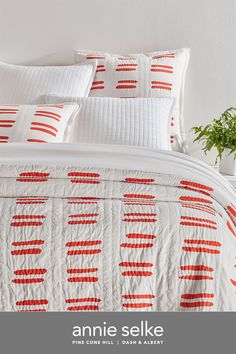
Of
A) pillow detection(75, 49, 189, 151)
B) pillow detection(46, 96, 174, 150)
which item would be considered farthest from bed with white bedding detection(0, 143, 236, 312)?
pillow detection(75, 49, 189, 151)

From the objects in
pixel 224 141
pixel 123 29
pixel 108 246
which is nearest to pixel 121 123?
pixel 224 141

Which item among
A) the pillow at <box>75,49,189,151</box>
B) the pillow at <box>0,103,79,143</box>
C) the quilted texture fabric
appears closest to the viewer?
the quilted texture fabric

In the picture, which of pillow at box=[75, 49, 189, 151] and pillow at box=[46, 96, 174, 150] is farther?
pillow at box=[75, 49, 189, 151]

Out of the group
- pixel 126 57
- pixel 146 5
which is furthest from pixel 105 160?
pixel 146 5

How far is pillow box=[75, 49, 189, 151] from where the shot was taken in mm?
3334

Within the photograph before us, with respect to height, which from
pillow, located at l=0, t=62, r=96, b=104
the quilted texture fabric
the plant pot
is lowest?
the quilted texture fabric

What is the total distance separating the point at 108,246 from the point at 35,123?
1.20 meters

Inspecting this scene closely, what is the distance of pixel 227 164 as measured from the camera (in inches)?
133

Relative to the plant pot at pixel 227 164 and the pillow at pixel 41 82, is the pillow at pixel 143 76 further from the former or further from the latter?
the plant pot at pixel 227 164

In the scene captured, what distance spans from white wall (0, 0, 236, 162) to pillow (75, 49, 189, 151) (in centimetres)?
14

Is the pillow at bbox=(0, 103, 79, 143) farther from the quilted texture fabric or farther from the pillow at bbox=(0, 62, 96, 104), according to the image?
the quilted texture fabric

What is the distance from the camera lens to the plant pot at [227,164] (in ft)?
11.1

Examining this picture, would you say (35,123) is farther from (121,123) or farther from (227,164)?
(227,164)
